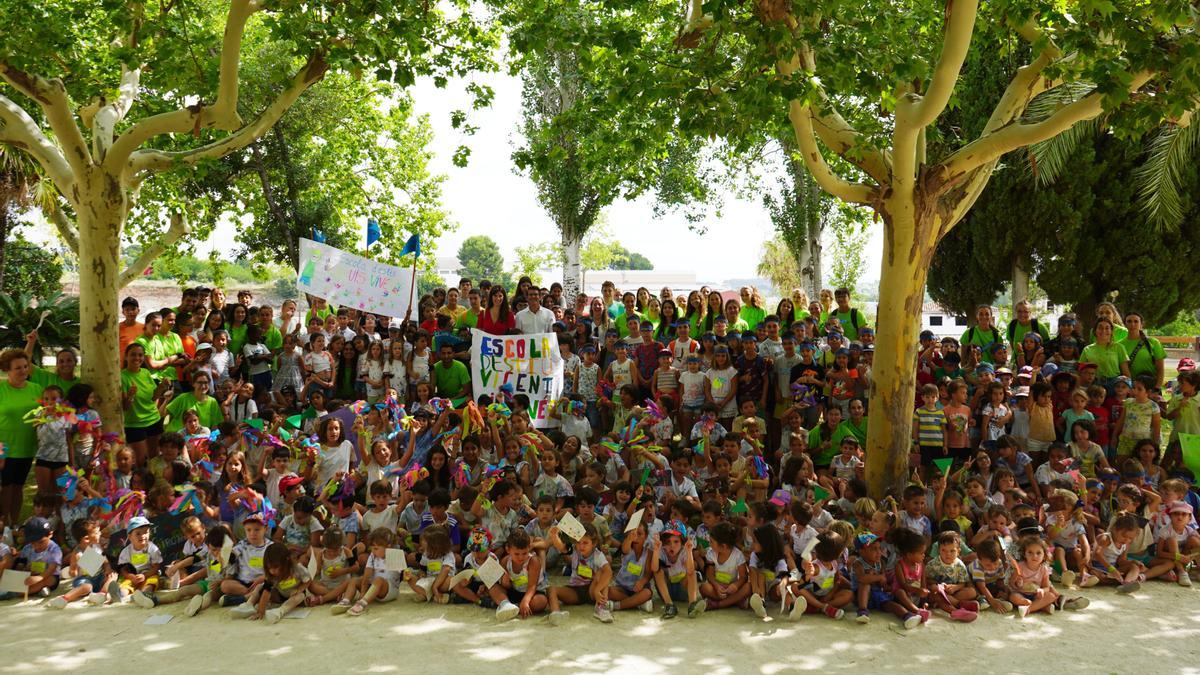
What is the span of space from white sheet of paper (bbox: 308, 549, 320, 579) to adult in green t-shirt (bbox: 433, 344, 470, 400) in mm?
3126

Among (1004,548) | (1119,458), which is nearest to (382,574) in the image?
(1004,548)

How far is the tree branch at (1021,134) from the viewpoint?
705 cm

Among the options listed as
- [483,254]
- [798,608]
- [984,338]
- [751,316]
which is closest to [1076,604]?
[798,608]

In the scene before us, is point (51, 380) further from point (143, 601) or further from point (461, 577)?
point (461, 577)

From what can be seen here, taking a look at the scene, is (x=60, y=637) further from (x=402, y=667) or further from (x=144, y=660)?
(x=402, y=667)

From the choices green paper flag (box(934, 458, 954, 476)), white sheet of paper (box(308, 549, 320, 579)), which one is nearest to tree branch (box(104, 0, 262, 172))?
white sheet of paper (box(308, 549, 320, 579))

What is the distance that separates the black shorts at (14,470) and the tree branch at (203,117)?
285 cm

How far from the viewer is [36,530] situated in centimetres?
703

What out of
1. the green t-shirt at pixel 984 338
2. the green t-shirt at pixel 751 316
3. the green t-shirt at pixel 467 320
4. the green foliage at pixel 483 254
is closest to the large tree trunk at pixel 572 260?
the green t-shirt at pixel 467 320

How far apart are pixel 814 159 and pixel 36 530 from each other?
6.88 metres

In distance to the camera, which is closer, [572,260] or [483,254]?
[572,260]

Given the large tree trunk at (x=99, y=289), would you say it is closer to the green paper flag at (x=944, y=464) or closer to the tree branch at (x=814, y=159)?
the tree branch at (x=814, y=159)

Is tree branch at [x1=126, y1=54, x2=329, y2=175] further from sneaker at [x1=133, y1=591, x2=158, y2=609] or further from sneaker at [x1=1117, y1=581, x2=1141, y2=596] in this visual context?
sneaker at [x1=1117, y1=581, x2=1141, y2=596]

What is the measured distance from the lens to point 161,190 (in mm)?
17469
